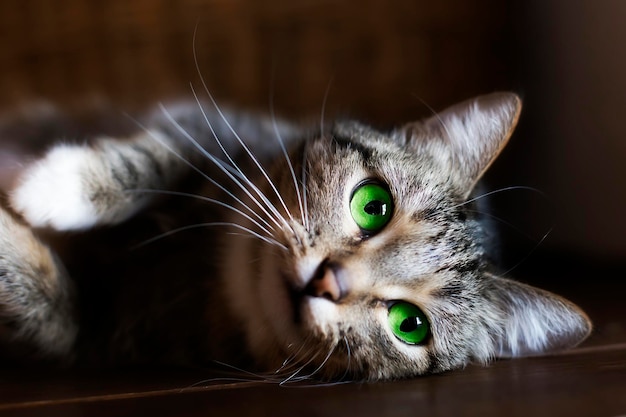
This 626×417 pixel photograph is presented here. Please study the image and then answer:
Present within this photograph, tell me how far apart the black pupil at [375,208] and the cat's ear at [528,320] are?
259mm

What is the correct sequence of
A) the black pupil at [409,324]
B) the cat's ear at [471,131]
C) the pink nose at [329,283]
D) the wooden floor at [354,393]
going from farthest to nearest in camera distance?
the cat's ear at [471,131] < the black pupil at [409,324] < the pink nose at [329,283] < the wooden floor at [354,393]

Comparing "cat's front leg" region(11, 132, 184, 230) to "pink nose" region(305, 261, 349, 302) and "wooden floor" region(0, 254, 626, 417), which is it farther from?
"pink nose" region(305, 261, 349, 302)

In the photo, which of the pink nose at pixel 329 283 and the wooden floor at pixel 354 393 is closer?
the wooden floor at pixel 354 393

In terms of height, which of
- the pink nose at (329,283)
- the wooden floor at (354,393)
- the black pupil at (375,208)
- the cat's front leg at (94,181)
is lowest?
the wooden floor at (354,393)

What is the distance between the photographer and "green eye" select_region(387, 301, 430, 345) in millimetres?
1032

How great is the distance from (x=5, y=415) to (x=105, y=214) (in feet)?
1.38

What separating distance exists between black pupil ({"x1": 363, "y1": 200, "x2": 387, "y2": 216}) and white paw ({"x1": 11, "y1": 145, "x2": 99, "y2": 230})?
480 millimetres

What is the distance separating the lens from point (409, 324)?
1047mm

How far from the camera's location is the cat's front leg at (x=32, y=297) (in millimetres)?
1005

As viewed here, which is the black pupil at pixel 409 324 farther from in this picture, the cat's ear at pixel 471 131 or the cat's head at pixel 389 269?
the cat's ear at pixel 471 131

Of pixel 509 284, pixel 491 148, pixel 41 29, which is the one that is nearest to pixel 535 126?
pixel 491 148

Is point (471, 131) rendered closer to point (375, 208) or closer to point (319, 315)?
point (375, 208)

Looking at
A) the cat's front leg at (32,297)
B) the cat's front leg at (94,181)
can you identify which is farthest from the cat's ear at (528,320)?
the cat's front leg at (32,297)

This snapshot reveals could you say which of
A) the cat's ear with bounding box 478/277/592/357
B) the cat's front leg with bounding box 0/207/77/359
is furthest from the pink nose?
the cat's front leg with bounding box 0/207/77/359
